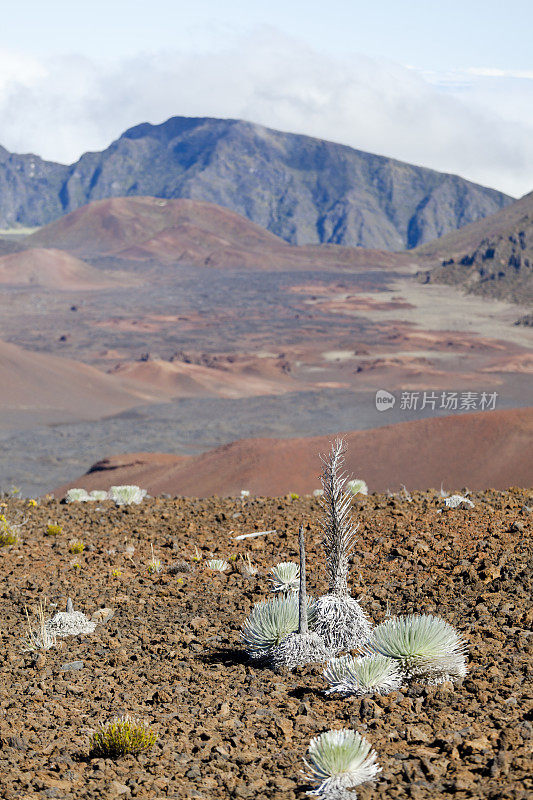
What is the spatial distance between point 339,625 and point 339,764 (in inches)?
66.7

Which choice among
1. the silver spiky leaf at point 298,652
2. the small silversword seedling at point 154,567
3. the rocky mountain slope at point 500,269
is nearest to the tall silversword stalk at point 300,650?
the silver spiky leaf at point 298,652

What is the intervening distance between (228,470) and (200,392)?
31.8m

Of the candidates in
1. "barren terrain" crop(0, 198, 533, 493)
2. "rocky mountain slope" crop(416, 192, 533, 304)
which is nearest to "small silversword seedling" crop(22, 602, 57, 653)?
"barren terrain" crop(0, 198, 533, 493)

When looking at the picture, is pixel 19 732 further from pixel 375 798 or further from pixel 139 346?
pixel 139 346

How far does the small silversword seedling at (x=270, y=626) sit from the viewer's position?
5.20 m

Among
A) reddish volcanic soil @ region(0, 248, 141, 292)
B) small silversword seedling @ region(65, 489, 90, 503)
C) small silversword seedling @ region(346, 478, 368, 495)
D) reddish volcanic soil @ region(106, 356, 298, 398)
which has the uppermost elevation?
reddish volcanic soil @ region(0, 248, 141, 292)

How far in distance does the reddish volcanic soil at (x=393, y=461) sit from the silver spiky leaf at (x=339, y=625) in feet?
34.9

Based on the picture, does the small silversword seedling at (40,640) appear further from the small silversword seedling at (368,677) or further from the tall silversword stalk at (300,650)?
the small silversword seedling at (368,677)

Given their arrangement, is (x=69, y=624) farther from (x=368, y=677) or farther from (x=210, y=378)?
(x=210, y=378)

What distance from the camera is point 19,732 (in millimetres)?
4320

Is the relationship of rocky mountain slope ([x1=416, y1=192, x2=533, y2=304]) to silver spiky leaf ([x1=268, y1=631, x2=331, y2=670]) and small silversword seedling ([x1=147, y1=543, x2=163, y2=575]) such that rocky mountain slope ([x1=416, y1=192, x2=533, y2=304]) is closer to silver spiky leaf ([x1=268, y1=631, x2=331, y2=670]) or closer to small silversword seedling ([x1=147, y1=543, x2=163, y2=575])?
small silversword seedling ([x1=147, y1=543, x2=163, y2=575])

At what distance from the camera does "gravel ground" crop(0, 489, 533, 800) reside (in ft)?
12.2

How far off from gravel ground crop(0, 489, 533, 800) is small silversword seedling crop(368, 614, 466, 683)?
0.31ft

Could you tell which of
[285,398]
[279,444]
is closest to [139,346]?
[285,398]
